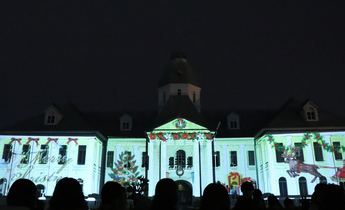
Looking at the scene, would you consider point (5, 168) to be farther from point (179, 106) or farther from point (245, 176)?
point (245, 176)

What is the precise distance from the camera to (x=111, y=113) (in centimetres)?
4491

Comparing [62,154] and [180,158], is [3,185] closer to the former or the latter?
[62,154]

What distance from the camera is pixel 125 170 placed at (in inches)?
1457

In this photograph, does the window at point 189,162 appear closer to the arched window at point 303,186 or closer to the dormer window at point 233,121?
the dormer window at point 233,121

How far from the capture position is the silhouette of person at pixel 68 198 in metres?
3.67

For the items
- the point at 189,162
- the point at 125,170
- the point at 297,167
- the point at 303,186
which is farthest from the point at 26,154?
the point at 303,186

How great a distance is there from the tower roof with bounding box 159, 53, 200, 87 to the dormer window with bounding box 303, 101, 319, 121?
1563cm

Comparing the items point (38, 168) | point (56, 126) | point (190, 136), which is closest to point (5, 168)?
point (38, 168)

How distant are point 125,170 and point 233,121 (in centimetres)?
1507

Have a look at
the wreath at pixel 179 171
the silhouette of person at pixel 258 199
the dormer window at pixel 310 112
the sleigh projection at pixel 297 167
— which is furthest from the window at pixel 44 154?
the silhouette of person at pixel 258 199


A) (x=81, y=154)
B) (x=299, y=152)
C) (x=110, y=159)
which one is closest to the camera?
(x=299, y=152)

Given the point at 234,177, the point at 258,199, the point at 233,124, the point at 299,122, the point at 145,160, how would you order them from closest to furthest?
the point at 258,199, the point at 299,122, the point at 234,177, the point at 145,160, the point at 233,124

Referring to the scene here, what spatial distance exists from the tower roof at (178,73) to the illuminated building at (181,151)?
17.5 ft

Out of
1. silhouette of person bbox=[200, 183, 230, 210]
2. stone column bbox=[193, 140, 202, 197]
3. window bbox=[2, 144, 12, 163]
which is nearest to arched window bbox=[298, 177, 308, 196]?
stone column bbox=[193, 140, 202, 197]
